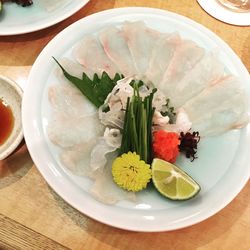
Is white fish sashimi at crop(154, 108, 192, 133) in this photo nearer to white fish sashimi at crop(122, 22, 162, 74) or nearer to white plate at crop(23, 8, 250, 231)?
white plate at crop(23, 8, 250, 231)

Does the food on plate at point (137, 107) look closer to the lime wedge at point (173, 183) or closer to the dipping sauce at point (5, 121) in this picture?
the lime wedge at point (173, 183)

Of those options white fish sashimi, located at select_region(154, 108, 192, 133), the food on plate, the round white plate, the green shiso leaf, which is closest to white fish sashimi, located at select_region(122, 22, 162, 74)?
the food on plate

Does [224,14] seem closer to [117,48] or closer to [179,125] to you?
[117,48]

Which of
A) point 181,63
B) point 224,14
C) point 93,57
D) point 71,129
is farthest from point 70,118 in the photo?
point 224,14

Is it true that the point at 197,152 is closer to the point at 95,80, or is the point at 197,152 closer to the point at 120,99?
the point at 120,99

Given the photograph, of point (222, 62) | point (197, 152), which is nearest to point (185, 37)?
point (222, 62)
